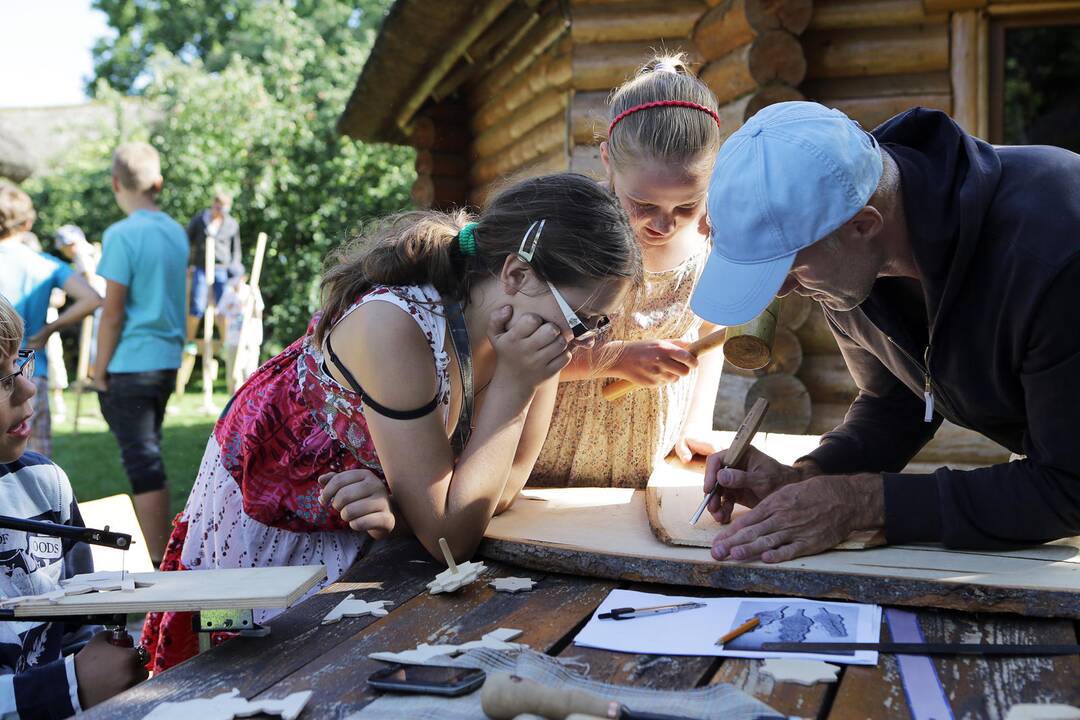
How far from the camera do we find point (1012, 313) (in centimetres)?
186

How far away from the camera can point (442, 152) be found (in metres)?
9.91

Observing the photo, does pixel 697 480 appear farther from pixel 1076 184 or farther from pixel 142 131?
pixel 142 131

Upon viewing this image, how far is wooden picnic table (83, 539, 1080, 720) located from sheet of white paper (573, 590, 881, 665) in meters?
0.03

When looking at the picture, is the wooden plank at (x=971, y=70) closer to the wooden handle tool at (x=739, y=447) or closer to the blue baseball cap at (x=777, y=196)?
the wooden handle tool at (x=739, y=447)

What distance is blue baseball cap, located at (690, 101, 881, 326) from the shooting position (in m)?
1.81

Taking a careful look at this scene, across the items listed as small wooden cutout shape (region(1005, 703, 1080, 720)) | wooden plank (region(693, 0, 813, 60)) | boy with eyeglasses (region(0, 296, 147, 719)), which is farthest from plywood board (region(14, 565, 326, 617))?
wooden plank (region(693, 0, 813, 60))

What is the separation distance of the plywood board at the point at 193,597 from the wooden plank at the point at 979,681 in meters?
0.89

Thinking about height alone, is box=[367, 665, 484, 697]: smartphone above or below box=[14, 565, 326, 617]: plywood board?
below

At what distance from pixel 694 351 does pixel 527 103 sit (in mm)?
5251

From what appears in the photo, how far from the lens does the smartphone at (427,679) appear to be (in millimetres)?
1465

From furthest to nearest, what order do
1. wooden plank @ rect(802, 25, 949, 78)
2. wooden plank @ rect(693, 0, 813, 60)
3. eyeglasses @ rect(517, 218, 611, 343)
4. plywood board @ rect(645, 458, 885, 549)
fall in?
wooden plank @ rect(802, 25, 949, 78)
wooden plank @ rect(693, 0, 813, 60)
eyeglasses @ rect(517, 218, 611, 343)
plywood board @ rect(645, 458, 885, 549)

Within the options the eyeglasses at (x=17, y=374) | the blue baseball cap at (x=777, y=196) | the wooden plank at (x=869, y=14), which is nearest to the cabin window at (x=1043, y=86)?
the wooden plank at (x=869, y=14)

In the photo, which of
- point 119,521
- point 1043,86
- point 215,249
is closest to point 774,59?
point 119,521

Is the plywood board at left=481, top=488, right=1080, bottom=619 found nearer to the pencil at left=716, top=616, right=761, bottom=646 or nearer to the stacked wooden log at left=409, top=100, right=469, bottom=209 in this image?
the pencil at left=716, top=616, right=761, bottom=646
